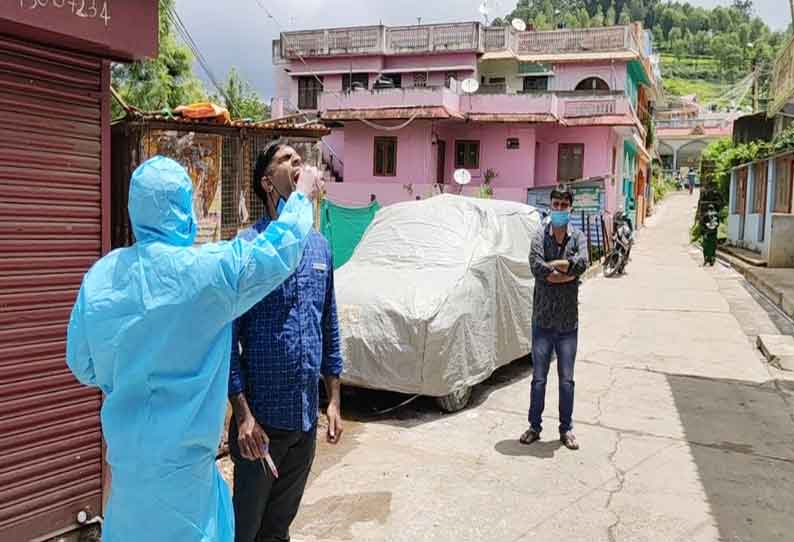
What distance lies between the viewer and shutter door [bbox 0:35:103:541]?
3.24 m

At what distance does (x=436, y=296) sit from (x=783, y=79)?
6.53 meters

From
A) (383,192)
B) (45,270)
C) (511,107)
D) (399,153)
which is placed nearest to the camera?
(45,270)

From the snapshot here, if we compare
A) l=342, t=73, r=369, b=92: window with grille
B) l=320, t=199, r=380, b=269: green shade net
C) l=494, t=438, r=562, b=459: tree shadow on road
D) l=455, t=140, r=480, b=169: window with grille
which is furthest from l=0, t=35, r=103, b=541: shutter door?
l=342, t=73, r=369, b=92: window with grille

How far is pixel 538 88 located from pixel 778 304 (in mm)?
18876

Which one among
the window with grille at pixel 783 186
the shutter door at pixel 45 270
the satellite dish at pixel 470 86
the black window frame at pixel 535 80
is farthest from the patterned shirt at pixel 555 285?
the black window frame at pixel 535 80

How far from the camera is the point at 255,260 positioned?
6.65ft

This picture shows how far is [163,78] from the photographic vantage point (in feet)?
59.4

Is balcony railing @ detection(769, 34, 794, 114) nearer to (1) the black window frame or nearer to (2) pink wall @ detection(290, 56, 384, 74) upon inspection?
(1) the black window frame

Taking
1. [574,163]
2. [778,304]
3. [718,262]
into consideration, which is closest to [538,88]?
[574,163]

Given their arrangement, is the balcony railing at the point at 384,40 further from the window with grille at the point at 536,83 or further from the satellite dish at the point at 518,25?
the window with grille at the point at 536,83

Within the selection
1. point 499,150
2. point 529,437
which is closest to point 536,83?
point 499,150

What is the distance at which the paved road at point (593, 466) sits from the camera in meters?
3.94

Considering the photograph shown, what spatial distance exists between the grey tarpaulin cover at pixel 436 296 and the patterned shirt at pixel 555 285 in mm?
881

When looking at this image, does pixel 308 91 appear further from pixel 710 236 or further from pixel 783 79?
pixel 783 79
